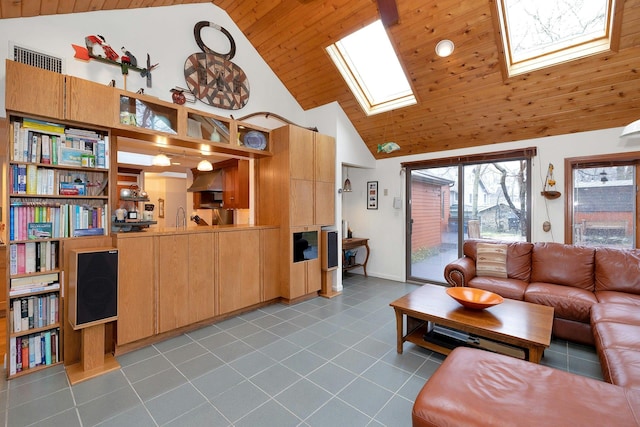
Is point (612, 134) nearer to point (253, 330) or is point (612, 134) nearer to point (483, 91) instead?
point (483, 91)

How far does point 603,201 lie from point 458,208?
1.68 meters

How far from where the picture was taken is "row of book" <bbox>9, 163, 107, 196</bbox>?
2.23 meters

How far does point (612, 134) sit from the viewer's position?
3.42 metres

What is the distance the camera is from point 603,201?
357 cm

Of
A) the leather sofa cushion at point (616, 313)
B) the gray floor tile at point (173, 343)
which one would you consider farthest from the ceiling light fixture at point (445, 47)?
the gray floor tile at point (173, 343)

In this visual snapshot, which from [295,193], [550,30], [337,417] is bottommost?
[337,417]

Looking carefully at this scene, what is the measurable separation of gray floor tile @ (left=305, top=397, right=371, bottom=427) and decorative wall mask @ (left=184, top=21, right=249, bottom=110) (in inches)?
138

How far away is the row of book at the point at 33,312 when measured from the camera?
7.27 feet

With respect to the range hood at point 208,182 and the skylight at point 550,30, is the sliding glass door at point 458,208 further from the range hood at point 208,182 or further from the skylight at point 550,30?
the range hood at point 208,182

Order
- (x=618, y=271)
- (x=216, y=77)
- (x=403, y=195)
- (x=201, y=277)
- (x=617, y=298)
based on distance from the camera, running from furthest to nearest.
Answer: (x=403, y=195), (x=216, y=77), (x=201, y=277), (x=618, y=271), (x=617, y=298)

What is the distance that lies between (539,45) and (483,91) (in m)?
0.64

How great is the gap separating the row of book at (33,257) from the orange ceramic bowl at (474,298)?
134 inches

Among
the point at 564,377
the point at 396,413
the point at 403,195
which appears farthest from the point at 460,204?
the point at 396,413

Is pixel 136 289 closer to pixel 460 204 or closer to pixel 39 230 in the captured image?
pixel 39 230
